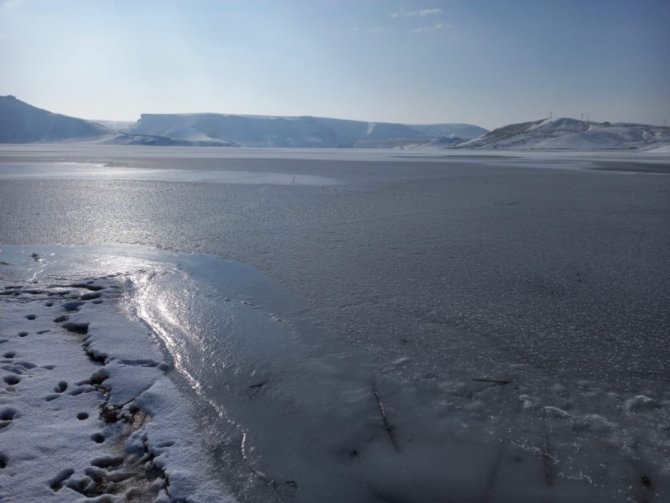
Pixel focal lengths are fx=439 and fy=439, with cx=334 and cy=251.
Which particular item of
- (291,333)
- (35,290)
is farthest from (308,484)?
(35,290)

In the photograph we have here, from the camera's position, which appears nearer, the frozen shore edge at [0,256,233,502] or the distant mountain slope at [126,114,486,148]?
the frozen shore edge at [0,256,233,502]

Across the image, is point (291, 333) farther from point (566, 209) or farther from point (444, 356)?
point (566, 209)

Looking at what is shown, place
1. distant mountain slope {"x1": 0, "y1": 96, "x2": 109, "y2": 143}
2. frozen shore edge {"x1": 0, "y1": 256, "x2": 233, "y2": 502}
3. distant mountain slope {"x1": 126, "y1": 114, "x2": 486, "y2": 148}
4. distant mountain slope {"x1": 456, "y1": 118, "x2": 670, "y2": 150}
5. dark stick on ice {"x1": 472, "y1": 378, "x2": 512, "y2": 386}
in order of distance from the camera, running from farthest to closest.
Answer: distant mountain slope {"x1": 126, "y1": 114, "x2": 486, "y2": 148}
distant mountain slope {"x1": 0, "y1": 96, "x2": 109, "y2": 143}
distant mountain slope {"x1": 456, "y1": 118, "x2": 670, "y2": 150}
dark stick on ice {"x1": 472, "y1": 378, "x2": 512, "y2": 386}
frozen shore edge {"x1": 0, "y1": 256, "x2": 233, "y2": 502}

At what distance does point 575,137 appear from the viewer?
55.3m

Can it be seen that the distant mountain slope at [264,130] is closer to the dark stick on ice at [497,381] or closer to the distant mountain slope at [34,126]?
the distant mountain slope at [34,126]

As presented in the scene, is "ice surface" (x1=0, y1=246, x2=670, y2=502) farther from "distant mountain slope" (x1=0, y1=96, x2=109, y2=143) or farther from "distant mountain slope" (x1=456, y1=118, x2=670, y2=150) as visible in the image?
"distant mountain slope" (x1=0, y1=96, x2=109, y2=143)

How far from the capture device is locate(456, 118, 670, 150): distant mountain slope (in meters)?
51.7

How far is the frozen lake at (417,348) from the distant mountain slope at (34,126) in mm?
88881

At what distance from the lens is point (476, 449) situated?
168 cm

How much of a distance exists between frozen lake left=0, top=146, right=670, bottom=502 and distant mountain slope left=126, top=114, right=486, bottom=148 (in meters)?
89.4

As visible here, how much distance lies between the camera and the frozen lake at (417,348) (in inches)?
62.4

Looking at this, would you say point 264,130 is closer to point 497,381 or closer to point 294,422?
point 497,381

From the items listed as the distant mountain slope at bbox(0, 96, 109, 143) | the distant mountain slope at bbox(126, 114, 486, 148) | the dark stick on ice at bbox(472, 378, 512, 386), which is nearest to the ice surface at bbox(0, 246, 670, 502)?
the dark stick on ice at bbox(472, 378, 512, 386)

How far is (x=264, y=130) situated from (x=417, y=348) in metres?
107
